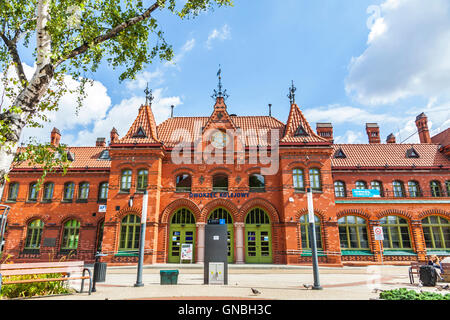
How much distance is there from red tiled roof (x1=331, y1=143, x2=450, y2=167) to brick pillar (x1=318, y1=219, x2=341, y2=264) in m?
5.86

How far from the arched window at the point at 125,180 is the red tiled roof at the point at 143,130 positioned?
228 centimetres

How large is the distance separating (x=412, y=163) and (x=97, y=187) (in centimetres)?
2588

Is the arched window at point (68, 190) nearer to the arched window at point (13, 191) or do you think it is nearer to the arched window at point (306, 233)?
the arched window at point (13, 191)

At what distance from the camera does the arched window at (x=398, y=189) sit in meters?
21.5

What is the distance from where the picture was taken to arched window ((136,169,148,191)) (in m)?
19.2

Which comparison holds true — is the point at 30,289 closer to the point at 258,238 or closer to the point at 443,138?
the point at 258,238

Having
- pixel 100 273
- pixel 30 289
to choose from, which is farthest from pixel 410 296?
pixel 100 273

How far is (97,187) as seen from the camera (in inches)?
861

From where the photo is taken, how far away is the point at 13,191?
22.2m
